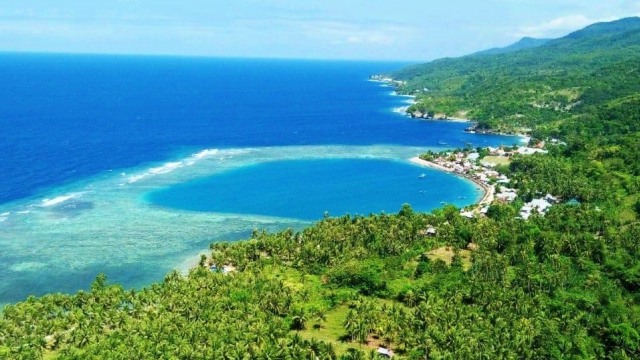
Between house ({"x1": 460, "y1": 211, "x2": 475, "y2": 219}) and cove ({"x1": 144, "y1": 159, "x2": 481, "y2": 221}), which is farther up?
house ({"x1": 460, "y1": 211, "x2": 475, "y2": 219})

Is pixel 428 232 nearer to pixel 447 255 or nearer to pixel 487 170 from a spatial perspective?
pixel 447 255

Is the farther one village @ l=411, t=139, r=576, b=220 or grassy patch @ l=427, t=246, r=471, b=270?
village @ l=411, t=139, r=576, b=220

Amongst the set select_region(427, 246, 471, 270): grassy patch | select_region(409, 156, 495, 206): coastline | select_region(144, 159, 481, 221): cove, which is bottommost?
select_region(144, 159, 481, 221): cove

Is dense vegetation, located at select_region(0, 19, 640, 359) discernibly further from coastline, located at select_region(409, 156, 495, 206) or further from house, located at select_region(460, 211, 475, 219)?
coastline, located at select_region(409, 156, 495, 206)

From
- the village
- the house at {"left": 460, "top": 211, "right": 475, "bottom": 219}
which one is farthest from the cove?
the house at {"left": 460, "top": 211, "right": 475, "bottom": 219}

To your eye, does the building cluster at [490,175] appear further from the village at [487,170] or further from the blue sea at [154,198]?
the blue sea at [154,198]

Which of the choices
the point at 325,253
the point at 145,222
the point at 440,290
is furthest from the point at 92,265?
the point at 440,290

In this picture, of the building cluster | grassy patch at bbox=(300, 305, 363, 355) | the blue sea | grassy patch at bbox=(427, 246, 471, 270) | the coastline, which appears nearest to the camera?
grassy patch at bbox=(300, 305, 363, 355)
